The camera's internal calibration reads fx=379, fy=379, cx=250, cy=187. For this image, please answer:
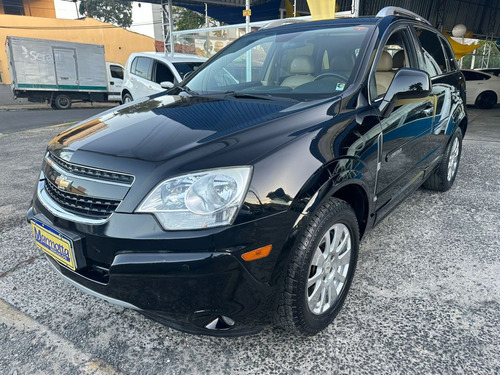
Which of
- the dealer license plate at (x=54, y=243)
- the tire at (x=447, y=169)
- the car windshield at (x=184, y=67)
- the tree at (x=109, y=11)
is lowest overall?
the tire at (x=447, y=169)

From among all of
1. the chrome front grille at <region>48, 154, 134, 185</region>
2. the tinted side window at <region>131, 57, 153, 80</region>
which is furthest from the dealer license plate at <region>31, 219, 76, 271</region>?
the tinted side window at <region>131, 57, 153, 80</region>

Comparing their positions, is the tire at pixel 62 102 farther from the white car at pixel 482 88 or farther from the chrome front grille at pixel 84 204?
the chrome front grille at pixel 84 204

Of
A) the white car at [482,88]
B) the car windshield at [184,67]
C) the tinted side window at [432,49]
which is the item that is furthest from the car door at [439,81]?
the white car at [482,88]

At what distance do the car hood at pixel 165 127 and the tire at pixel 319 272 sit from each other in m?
0.57

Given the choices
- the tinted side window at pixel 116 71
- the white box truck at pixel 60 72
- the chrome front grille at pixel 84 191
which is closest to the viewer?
the chrome front grille at pixel 84 191

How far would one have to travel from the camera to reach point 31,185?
4395mm

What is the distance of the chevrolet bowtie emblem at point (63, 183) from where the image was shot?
178 cm

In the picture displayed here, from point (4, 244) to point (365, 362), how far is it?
9.15 feet

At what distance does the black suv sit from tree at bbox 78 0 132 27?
51.6 m

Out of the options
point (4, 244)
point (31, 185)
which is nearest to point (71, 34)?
point (31, 185)

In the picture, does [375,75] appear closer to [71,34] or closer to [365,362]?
[365,362]

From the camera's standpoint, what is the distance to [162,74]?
8.39m

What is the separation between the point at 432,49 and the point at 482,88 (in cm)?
1112

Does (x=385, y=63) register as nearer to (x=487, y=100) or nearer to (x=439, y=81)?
(x=439, y=81)
